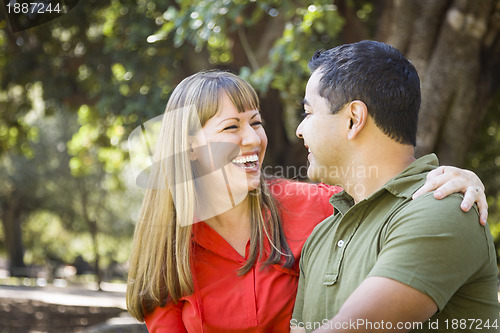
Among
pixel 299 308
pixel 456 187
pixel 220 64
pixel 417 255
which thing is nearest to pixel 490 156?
pixel 220 64

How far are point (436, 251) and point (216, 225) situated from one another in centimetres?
163

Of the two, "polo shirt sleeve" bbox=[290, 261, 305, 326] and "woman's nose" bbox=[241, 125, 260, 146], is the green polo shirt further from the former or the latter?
"woman's nose" bbox=[241, 125, 260, 146]

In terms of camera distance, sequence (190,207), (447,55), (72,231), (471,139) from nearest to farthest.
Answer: (190,207) < (447,55) < (471,139) < (72,231)

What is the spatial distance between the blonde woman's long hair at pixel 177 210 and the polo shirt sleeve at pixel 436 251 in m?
1.16

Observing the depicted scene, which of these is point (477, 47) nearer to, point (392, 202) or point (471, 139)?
point (471, 139)

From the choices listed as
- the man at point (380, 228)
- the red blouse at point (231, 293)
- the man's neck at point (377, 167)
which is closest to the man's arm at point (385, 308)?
the man at point (380, 228)

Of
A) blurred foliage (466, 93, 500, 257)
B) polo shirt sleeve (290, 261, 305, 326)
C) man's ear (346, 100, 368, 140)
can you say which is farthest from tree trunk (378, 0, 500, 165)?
man's ear (346, 100, 368, 140)

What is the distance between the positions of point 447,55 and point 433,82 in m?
0.31

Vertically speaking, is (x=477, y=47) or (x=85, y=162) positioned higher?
(x=477, y=47)

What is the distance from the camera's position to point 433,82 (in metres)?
5.86

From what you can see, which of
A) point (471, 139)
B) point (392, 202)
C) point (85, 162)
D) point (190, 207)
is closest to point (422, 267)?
point (392, 202)

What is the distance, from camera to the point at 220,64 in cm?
811

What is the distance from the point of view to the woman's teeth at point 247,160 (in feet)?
10.5

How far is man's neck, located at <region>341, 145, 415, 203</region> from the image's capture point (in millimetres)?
2248
